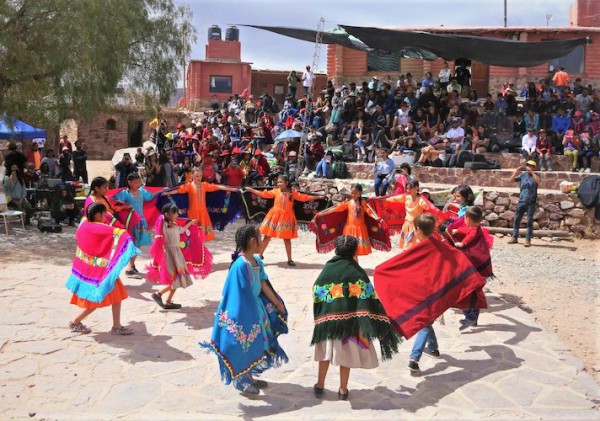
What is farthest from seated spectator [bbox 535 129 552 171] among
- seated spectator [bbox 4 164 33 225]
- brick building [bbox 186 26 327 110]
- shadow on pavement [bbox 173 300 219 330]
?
brick building [bbox 186 26 327 110]

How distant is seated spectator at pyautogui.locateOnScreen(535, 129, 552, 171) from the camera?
62.0 ft

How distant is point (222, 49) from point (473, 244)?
3395 cm

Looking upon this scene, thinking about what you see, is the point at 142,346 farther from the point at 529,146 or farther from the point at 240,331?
the point at 529,146

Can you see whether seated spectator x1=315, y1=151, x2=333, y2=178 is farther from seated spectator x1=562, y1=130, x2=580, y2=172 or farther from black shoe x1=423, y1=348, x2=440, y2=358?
black shoe x1=423, y1=348, x2=440, y2=358

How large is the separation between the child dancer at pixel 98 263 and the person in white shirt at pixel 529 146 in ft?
48.8

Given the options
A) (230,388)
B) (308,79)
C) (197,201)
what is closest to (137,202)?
(197,201)

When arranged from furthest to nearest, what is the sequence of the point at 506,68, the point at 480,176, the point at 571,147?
the point at 506,68
the point at 571,147
the point at 480,176

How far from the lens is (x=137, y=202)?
10.3 m

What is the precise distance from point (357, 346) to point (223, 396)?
132 cm

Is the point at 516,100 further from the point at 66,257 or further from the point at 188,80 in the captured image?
the point at 188,80

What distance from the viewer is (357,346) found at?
18.5 ft

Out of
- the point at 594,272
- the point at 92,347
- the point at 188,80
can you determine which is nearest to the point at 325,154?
the point at 594,272

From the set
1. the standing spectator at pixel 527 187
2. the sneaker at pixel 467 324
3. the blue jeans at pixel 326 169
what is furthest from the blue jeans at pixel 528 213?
the sneaker at pixel 467 324

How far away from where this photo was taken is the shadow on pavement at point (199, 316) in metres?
7.98
